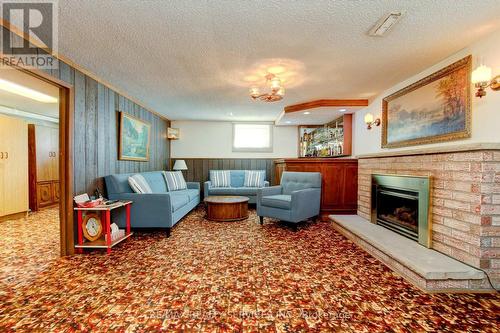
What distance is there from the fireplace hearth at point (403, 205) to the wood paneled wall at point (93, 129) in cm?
414

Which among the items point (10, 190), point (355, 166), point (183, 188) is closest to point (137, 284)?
point (183, 188)

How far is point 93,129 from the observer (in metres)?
3.14

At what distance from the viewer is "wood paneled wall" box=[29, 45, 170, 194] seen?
9.18ft

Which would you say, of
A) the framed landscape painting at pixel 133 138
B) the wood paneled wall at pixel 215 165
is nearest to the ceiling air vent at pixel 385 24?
the framed landscape painting at pixel 133 138

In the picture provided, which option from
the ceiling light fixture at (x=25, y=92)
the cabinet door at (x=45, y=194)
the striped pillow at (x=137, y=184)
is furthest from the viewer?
the cabinet door at (x=45, y=194)

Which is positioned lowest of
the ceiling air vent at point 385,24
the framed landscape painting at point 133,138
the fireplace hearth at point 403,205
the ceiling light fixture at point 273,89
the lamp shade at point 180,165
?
the fireplace hearth at point 403,205

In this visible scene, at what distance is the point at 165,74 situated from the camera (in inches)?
122

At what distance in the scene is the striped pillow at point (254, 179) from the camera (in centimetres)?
582

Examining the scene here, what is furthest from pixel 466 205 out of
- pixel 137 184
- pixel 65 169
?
pixel 65 169

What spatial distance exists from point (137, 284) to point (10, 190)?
14.7ft

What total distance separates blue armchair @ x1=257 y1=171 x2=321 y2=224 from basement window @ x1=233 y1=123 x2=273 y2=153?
7.01 feet

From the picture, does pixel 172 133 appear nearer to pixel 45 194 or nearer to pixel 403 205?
pixel 45 194

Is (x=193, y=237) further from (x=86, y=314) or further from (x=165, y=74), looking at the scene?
(x=165, y=74)

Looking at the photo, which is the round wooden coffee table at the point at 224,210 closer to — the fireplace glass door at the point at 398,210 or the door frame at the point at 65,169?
the door frame at the point at 65,169
